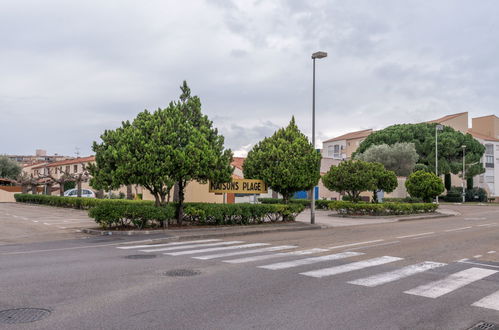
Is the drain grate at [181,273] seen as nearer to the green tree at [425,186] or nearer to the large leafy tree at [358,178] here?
the large leafy tree at [358,178]

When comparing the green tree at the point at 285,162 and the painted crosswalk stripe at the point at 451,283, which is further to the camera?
the green tree at the point at 285,162

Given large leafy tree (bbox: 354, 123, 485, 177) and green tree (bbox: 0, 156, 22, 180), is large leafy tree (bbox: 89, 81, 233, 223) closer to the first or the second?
large leafy tree (bbox: 354, 123, 485, 177)

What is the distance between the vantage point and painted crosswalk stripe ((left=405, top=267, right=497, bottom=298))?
23.9 feet

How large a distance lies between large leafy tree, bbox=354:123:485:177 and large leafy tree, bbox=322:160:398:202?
32462mm

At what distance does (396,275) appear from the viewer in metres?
8.77

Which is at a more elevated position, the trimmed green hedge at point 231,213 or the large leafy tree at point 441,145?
the large leafy tree at point 441,145

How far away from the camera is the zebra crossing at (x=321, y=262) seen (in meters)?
7.75

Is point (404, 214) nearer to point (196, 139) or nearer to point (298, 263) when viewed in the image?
point (196, 139)

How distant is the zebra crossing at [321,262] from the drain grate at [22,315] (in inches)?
184

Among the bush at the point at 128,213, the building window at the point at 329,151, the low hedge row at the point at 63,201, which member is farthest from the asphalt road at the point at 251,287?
the building window at the point at 329,151

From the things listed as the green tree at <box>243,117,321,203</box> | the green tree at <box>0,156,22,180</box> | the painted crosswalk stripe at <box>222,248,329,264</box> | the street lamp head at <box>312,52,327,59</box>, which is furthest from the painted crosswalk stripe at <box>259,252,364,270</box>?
the green tree at <box>0,156,22,180</box>

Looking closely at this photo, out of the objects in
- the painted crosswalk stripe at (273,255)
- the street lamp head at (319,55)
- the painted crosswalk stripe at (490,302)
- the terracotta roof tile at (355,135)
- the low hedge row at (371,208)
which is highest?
the terracotta roof tile at (355,135)

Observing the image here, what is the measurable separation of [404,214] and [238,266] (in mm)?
25931

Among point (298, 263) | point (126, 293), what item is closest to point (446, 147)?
point (298, 263)
